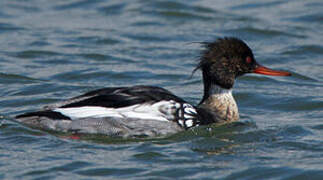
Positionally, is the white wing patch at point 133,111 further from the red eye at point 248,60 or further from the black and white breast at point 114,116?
the red eye at point 248,60

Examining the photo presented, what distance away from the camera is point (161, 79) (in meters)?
12.9

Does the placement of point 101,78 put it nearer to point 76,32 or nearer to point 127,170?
point 76,32

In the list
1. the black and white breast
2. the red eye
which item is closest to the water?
the black and white breast

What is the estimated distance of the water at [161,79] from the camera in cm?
807

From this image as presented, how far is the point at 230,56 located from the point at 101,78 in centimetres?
364

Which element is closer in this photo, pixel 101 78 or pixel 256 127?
pixel 256 127

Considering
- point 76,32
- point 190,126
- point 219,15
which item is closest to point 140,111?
point 190,126

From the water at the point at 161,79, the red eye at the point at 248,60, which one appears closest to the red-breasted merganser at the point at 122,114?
the water at the point at 161,79

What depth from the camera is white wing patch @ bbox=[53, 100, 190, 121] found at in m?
8.99

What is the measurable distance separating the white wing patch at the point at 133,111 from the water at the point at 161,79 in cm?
29

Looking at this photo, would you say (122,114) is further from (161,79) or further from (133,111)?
(161,79)

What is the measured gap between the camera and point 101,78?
12914 millimetres

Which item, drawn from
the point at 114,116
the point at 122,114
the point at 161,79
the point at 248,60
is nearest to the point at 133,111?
the point at 122,114

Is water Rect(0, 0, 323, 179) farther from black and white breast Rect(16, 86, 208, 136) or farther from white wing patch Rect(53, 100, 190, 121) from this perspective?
white wing patch Rect(53, 100, 190, 121)
